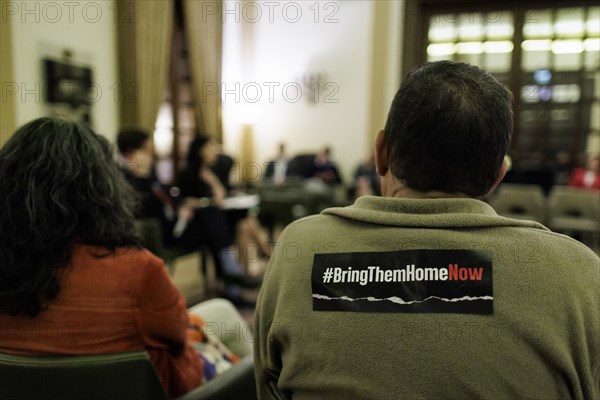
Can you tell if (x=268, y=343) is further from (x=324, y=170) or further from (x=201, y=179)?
(x=324, y=170)

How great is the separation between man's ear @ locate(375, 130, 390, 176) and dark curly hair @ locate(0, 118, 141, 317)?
68 cm

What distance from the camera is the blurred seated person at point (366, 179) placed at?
6.00 metres

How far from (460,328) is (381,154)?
1.22ft

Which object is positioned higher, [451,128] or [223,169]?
[451,128]

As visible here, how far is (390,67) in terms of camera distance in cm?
782

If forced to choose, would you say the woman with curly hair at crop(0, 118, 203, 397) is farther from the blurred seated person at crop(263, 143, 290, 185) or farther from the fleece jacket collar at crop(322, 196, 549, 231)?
the blurred seated person at crop(263, 143, 290, 185)

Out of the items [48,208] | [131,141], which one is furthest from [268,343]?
[131,141]

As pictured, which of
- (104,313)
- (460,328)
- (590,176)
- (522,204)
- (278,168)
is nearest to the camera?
(460,328)

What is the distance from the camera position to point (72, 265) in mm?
1175

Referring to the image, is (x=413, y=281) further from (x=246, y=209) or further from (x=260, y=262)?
(x=260, y=262)

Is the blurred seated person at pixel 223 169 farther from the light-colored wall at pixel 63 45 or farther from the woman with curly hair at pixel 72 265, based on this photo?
the woman with curly hair at pixel 72 265

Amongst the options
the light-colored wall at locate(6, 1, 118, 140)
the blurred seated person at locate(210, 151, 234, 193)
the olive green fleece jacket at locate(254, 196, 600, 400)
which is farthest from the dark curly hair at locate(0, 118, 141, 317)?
the blurred seated person at locate(210, 151, 234, 193)

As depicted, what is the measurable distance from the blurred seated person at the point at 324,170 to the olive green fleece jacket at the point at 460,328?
714 cm

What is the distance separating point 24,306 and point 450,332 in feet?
3.05
